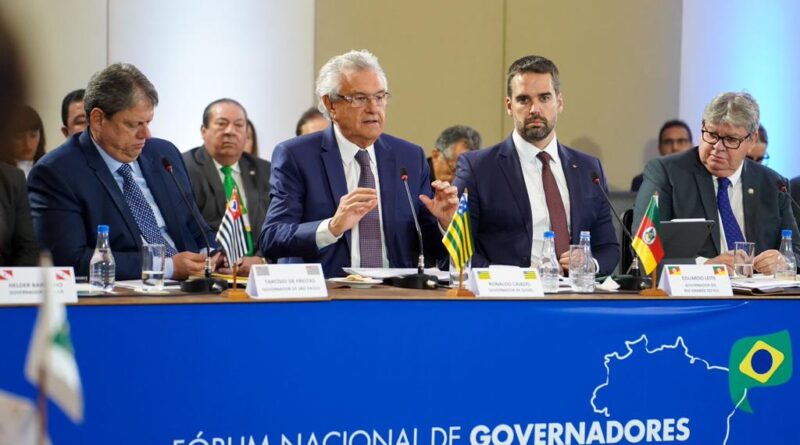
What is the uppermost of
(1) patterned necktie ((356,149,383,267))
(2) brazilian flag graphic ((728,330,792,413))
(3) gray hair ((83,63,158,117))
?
(3) gray hair ((83,63,158,117))

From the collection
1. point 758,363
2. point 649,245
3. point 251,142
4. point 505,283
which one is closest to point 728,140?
point 649,245

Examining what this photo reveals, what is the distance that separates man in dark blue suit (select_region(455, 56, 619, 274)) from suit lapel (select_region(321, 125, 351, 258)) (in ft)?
1.47

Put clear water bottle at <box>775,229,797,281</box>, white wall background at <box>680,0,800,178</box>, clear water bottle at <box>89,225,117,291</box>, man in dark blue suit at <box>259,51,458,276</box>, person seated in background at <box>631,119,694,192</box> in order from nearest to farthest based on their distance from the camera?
clear water bottle at <box>89,225,117,291</box>, clear water bottle at <box>775,229,797,281</box>, man in dark blue suit at <box>259,51,458,276</box>, person seated in background at <box>631,119,694,192</box>, white wall background at <box>680,0,800,178</box>

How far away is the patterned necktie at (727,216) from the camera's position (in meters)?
3.93

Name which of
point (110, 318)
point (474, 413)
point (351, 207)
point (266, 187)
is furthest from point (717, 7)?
point (110, 318)

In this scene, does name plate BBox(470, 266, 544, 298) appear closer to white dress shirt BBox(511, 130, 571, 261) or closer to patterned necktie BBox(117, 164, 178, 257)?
white dress shirt BBox(511, 130, 571, 261)

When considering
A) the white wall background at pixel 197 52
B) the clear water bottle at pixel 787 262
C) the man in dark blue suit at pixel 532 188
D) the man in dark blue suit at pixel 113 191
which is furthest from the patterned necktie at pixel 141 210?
the white wall background at pixel 197 52

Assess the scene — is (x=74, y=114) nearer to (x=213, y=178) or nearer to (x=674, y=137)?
(x=213, y=178)

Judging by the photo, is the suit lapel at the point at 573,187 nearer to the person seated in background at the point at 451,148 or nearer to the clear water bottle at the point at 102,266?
the clear water bottle at the point at 102,266

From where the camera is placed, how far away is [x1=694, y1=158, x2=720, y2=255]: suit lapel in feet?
12.9

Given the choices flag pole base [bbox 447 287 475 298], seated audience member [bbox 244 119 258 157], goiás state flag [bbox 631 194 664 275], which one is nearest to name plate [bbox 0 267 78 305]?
flag pole base [bbox 447 287 475 298]

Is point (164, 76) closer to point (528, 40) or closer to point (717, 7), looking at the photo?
point (528, 40)

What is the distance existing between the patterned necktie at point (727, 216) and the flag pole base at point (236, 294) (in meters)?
2.06

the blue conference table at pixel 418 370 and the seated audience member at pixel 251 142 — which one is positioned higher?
the seated audience member at pixel 251 142
